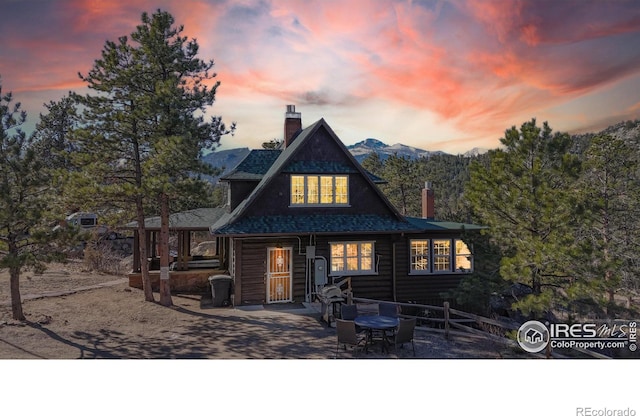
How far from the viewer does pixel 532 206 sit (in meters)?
8.12

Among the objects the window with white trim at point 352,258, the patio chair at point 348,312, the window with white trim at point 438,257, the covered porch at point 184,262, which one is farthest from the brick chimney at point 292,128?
the patio chair at point 348,312

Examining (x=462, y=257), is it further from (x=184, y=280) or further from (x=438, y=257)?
(x=184, y=280)

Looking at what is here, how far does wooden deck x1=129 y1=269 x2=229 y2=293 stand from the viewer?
14.8m

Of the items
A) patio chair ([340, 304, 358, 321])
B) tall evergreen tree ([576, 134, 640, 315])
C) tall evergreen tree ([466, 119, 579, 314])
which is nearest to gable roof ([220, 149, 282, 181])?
patio chair ([340, 304, 358, 321])

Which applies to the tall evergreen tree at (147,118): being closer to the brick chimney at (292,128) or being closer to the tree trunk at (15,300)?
the tree trunk at (15,300)

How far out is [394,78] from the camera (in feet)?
27.6

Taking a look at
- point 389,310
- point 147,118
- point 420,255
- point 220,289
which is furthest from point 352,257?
point 147,118

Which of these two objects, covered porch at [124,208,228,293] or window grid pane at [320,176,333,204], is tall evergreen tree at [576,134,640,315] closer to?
window grid pane at [320,176,333,204]

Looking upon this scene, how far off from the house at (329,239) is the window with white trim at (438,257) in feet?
0.13

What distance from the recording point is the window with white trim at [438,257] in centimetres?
1371

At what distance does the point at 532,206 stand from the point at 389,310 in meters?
4.41

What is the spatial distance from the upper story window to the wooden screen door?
76.0 inches

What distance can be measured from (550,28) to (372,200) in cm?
745
